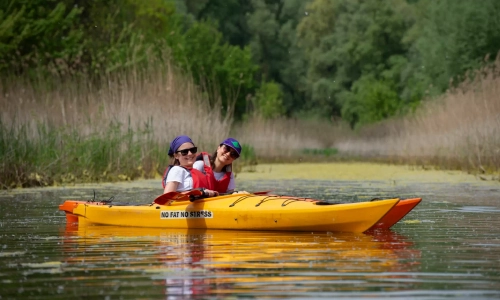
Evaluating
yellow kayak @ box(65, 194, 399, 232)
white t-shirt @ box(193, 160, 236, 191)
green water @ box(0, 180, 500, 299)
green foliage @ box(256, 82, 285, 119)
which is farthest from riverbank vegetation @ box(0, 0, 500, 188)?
green water @ box(0, 180, 500, 299)

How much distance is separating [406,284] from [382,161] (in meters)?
25.9

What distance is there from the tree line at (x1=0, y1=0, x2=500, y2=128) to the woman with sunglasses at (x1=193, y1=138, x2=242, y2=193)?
15.7m

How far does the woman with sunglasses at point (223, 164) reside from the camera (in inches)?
412

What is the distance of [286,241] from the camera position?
8.98 meters

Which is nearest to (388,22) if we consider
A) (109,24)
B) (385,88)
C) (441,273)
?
(385,88)

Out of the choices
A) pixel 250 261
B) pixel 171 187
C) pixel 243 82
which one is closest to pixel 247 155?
pixel 243 82

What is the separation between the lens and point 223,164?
1067 centimetres

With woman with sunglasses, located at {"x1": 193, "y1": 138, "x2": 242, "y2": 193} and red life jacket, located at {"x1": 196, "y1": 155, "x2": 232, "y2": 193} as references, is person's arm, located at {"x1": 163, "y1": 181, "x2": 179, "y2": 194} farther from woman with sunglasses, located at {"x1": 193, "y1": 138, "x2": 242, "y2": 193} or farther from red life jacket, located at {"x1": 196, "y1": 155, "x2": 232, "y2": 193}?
red life jacket, located at {"x1": 196, "y1": 155, "x2": 232, "y2": 193}

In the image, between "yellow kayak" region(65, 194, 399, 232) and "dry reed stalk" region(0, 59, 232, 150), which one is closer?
Answer: "yellow kayak" region(65, 194, 399, 232)

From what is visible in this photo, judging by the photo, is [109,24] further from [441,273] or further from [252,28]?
[252,28]

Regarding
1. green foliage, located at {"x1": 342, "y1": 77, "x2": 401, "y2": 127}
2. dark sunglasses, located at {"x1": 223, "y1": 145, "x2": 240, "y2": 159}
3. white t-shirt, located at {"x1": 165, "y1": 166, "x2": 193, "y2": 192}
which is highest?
green foliage, located at {"x1": 342, "y1": 77, "x2": 401, "y2": 127}

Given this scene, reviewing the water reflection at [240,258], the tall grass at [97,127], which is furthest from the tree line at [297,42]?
the water reflection at [240,258]

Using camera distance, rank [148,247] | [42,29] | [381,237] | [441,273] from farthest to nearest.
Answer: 1. [42,29]
2. [381,237]
3. [148,247]
4. [441,273]

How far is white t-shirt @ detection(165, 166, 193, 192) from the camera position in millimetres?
10430
